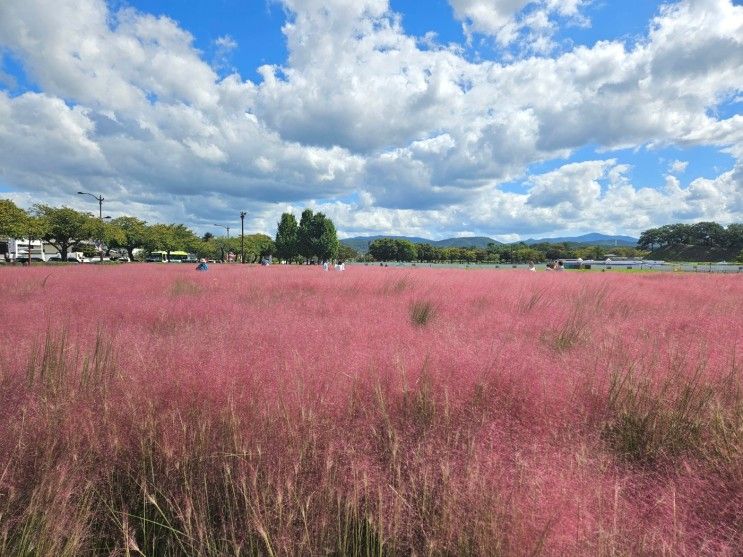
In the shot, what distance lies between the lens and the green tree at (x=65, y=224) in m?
54.1

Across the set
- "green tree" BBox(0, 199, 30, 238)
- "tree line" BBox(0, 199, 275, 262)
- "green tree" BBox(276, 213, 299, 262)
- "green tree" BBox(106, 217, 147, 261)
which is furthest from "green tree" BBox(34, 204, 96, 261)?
"green tree" BBox(276, 213, 299, 262)

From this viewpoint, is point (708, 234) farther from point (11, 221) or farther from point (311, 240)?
point (11, 221)

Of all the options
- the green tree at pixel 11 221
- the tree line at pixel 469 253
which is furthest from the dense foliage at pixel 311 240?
the tree line at pixel 469 253

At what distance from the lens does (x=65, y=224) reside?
5556cm

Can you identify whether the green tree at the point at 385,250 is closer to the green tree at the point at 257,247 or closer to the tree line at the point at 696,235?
the green tree at the point at 257,247

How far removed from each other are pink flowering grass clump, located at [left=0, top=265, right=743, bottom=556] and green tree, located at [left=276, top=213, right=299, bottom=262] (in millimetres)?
82856

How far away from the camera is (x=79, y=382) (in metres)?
2.78

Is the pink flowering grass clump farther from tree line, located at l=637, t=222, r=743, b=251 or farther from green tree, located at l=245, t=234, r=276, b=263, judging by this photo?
tree line, located at l=637, t=222, r=743, b=251

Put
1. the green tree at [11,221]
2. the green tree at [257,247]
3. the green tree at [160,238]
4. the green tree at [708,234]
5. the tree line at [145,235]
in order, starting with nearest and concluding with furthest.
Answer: the green tree at [11,221] → the tree line at [145,235] → the green tree at [160,238] → the green tree at [257,247] → the green tree at [708,234]

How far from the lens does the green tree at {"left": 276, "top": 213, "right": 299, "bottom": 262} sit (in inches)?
3349

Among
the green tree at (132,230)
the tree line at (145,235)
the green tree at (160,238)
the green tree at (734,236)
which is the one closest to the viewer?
the tree line at (145,235)

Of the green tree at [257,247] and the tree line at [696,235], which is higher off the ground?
the tree line at [696,235]

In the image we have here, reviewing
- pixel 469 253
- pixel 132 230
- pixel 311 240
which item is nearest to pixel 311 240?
pixel 311 240

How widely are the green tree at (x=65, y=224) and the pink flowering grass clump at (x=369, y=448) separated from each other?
65241 mm
